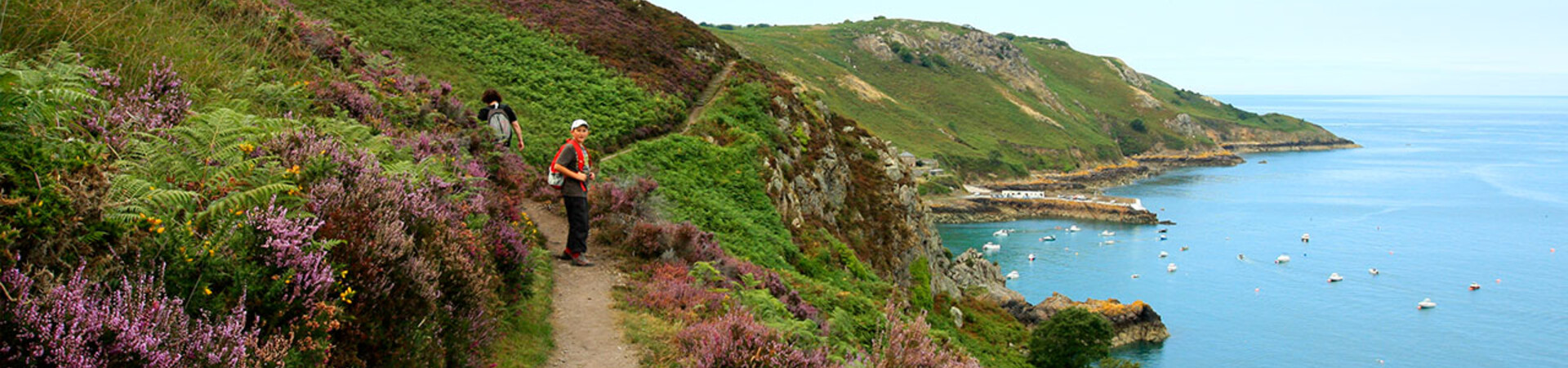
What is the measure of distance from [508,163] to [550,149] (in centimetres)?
675

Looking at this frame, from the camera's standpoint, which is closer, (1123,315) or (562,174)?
(562,174)

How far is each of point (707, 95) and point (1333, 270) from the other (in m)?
83.5

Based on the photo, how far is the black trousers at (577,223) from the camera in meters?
11.5

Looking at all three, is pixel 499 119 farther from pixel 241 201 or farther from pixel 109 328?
pixel 109 328

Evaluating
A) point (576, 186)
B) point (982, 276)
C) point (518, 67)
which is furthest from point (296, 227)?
point (982, 276)

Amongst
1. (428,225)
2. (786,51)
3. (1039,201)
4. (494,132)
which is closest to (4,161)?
(428,225)

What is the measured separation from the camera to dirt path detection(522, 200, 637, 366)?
8062mm

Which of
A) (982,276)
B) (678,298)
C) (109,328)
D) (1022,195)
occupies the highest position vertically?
(109,328)

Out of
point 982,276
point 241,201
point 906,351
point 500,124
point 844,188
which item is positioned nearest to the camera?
point 241,201

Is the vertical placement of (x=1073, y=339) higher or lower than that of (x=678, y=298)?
lower

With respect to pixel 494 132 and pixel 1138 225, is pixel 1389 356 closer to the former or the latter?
pixel 1138 225

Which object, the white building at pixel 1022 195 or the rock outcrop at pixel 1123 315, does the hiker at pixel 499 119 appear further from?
the white building at pixel 1022 195

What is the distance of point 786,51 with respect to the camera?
196 meters

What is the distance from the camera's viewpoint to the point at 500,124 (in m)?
15.1
